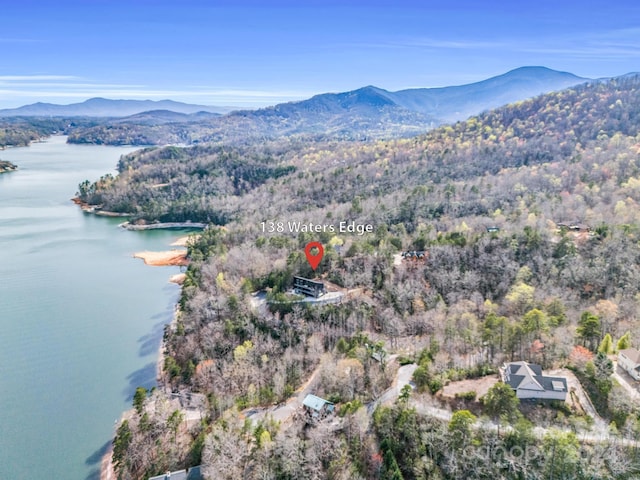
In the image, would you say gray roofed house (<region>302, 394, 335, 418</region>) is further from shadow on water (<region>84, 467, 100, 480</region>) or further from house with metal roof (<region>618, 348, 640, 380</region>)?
house with metal roof (<region>618, 348, 640, 380</region>)

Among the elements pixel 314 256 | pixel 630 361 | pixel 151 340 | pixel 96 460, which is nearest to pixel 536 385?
pixel 630 361

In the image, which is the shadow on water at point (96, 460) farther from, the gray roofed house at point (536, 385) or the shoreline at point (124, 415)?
the gray roofed house at point (536, 385)

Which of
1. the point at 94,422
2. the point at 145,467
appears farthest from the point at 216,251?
the point at 145,467

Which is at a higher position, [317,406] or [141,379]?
[317,406]

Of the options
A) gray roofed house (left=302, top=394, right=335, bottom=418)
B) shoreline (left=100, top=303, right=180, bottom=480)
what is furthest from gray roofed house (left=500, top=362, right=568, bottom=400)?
shoreline (left=100, top=303, right=180, bottom=480)

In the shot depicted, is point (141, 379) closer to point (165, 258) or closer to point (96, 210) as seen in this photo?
point (165, 258)

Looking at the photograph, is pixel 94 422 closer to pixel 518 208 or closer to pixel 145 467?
pixel 145 467
